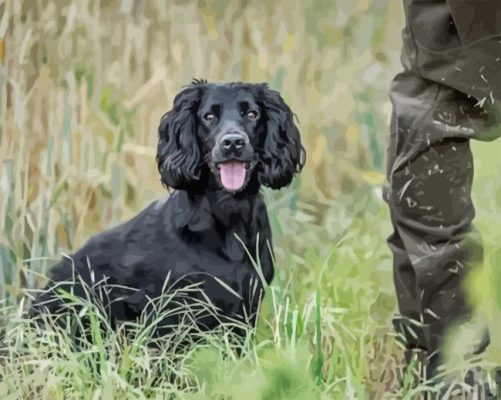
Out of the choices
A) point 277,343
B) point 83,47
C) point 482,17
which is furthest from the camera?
point 83,47

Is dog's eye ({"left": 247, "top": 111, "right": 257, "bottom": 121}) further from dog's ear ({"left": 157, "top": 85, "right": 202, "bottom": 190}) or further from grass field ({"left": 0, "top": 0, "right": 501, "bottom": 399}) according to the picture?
grass field ({"left": 0, "top": 0, "right": 501, "bottom": 399})

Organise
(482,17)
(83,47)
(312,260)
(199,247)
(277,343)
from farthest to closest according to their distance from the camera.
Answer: (83,47), (312,260), (199,247), (277,343), (482,17)

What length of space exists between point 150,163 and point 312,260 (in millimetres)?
588

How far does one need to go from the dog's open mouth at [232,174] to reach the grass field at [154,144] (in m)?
0.29

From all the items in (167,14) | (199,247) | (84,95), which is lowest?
(199,247)

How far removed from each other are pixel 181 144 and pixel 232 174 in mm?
179

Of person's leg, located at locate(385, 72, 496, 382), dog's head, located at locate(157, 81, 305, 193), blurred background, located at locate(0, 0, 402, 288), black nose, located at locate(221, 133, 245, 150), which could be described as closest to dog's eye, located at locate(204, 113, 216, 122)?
dog's head, located at locate(157, 81, 305, 193)

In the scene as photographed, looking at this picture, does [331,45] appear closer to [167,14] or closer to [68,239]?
[167,14]

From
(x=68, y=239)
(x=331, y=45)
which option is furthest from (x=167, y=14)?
(x=68, y=239)

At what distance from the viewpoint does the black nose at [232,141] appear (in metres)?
3.04

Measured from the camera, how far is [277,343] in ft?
9.27

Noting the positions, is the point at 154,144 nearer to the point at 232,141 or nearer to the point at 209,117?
the point at 209,117

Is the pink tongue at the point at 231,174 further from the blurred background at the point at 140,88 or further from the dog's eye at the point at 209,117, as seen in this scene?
the blurred background at the point at 140,88

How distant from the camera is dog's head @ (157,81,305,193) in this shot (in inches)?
122
